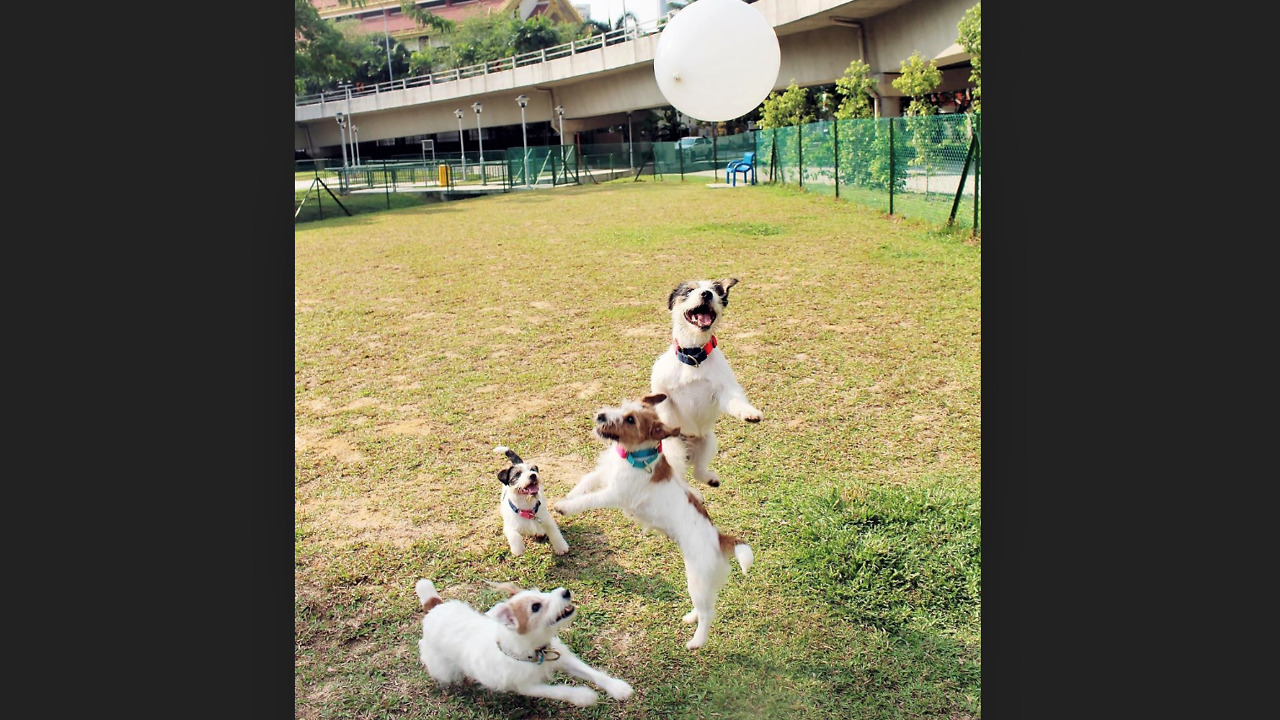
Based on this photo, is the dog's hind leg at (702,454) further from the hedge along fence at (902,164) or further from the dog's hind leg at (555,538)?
the hedge along fence at (902,164)

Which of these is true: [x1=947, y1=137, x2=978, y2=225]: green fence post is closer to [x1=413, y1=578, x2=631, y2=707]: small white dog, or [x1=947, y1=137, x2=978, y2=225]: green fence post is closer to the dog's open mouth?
the dog's open mouth

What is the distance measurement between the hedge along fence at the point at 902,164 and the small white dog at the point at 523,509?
33.0ft

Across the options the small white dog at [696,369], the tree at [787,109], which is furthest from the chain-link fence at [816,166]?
the small white dog at [696,369]

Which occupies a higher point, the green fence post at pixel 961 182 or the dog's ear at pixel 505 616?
the green fence post at pixel 961 182

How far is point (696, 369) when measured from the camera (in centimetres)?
350

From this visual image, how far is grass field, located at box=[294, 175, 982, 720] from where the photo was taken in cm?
366

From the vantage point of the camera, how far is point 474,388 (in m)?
7.41

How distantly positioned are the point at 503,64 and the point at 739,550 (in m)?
42.6

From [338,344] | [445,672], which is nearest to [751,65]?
[445,672]

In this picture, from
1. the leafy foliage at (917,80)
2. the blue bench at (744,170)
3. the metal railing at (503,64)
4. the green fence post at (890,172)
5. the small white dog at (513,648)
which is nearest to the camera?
A: the small white dog at (513,648)

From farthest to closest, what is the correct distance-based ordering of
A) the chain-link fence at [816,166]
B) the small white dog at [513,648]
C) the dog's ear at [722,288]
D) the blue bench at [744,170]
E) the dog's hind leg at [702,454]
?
the blue bench at [744,170] → the chain-link fence at [816,166] → the dog's hind leg at [702,454] → the dog's ear at [722,288] → the small white dog at [513,648]

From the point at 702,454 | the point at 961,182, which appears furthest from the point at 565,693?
the point at 961,182

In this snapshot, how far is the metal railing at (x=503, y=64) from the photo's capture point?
33.0 meters

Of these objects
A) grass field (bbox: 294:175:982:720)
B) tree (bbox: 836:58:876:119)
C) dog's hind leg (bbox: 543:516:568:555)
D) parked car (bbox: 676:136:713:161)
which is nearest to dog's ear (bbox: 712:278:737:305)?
grass field (bbox: 294:175:982:720)
